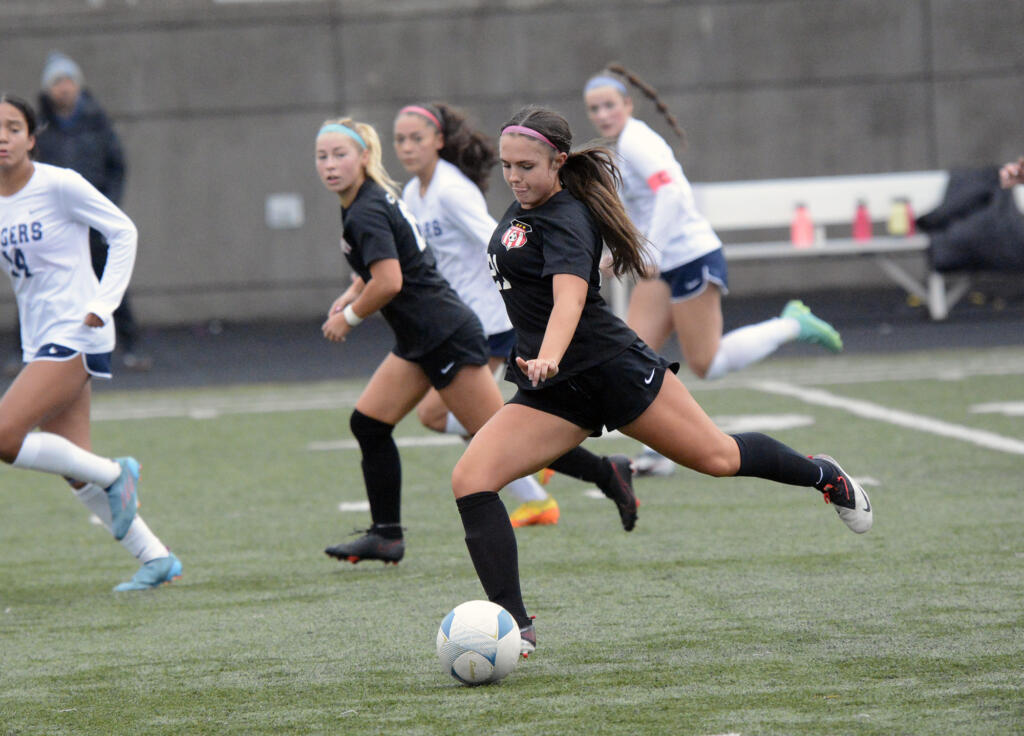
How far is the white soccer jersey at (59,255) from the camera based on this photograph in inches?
250

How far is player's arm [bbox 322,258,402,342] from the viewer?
6.23 metres

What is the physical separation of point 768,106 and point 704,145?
0.93 m

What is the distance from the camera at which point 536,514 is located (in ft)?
24.6

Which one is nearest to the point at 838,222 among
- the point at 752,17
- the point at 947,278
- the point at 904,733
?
the point at 947,278

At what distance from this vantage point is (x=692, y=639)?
5047 mm

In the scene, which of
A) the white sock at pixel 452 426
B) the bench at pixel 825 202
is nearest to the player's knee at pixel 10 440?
the white sock at pixel 452 426

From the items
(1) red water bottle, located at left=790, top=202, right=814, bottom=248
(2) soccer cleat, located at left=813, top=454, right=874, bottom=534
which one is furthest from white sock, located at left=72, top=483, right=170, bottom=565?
(1) red water bottle, located at left=790, top=202, right=814, bottom=248

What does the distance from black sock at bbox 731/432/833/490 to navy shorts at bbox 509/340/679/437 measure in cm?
48

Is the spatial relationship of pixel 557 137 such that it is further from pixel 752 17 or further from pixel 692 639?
pixel 752 17

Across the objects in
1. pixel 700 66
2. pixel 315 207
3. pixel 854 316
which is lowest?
pixel 854 316

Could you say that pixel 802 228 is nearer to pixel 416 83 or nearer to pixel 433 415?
pixel 416 83

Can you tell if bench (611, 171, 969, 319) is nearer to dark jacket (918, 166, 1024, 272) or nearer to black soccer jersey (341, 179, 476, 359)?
dark jacket (918, 166, 1024, 272)

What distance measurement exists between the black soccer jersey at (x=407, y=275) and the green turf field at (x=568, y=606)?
1000mm

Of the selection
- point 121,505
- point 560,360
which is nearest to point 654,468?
point 121,505
